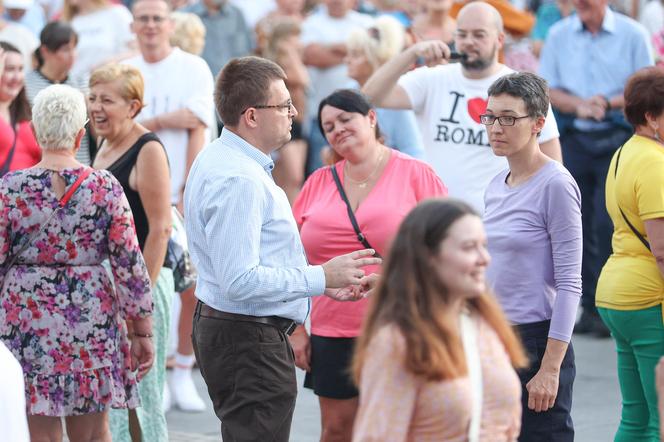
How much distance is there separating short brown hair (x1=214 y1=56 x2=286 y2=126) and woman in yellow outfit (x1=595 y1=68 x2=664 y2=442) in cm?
170

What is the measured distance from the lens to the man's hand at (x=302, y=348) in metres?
5.68

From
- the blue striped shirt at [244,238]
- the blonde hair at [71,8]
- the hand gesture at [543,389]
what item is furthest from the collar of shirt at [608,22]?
the blue striped shirt at [244,238]

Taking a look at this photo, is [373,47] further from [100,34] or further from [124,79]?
[100,34]

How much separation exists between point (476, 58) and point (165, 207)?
183 cm

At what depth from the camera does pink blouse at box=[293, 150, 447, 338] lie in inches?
214

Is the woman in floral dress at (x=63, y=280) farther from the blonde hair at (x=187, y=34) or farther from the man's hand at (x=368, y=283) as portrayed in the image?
the blonde hair at (x=187, y=34)

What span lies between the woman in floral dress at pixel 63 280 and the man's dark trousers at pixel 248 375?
73 centimetres

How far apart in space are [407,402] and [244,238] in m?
1.32

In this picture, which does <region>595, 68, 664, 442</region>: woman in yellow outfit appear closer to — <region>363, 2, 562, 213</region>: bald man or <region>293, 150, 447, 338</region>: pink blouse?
<region>293, 150, 447, 338</region>: pink blouse

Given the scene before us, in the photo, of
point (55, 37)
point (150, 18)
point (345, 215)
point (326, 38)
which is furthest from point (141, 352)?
point (326, 38)

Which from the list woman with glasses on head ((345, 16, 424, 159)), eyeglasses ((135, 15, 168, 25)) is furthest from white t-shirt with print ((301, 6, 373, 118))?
eyeglasses ((135, 15, 168, 25))

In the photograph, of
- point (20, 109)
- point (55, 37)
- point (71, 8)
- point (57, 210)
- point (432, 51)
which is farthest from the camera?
A: point (71, 8)

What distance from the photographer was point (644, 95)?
17.7ft

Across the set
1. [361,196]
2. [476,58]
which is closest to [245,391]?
[361,196]
